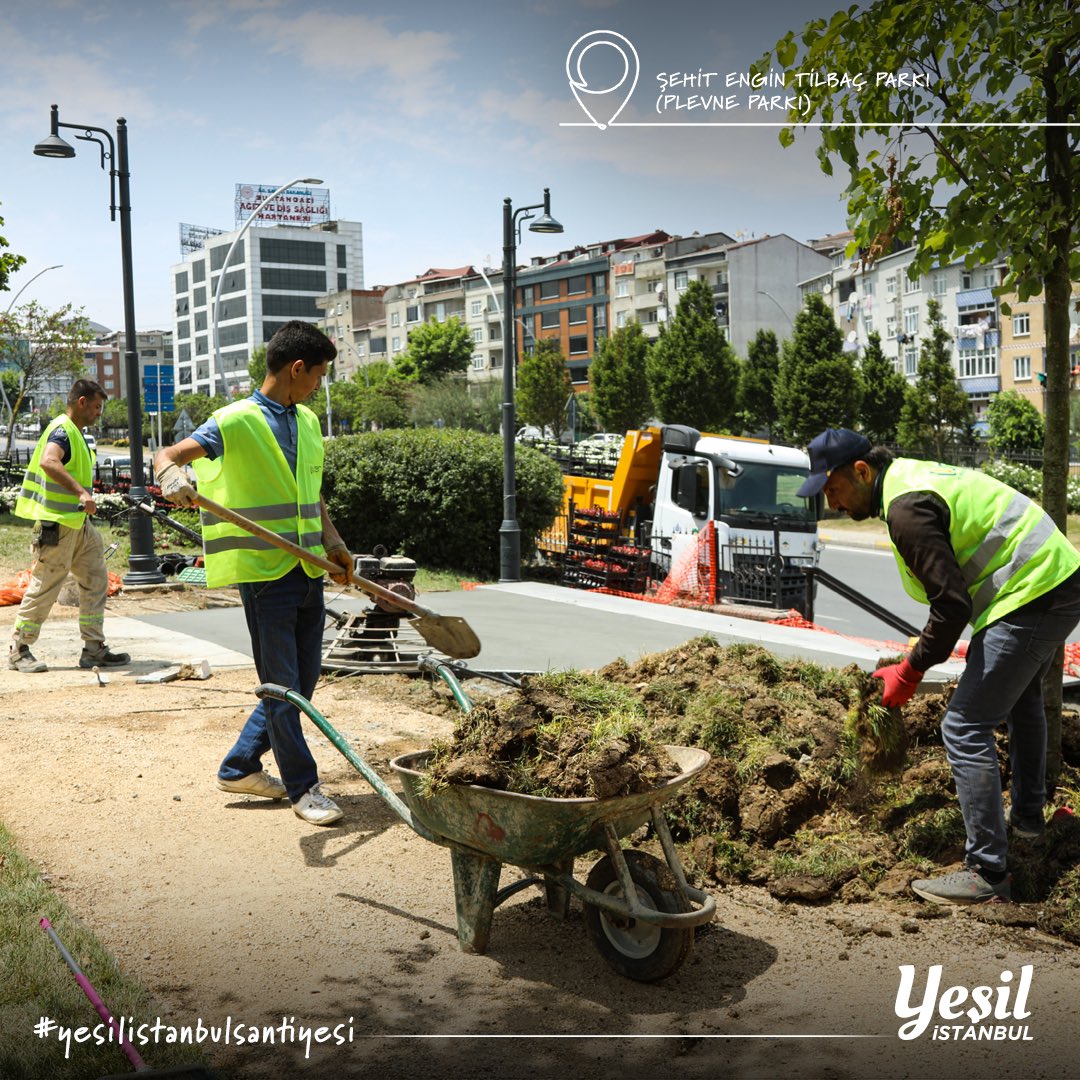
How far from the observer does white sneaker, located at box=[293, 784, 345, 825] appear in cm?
516

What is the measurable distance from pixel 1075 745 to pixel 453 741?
3.13 meters

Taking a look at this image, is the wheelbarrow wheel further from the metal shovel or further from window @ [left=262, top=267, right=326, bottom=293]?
window @ [left=262, top=267, right=326, bottom=293]

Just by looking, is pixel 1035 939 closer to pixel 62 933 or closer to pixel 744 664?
pixel 744 664

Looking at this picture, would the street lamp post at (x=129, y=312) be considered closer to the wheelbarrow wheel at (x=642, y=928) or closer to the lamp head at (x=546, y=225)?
the lamp head at (x=546, y=225)

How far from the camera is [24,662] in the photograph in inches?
348

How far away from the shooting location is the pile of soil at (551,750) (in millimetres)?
3521

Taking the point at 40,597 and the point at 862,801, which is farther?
the point at 40,597


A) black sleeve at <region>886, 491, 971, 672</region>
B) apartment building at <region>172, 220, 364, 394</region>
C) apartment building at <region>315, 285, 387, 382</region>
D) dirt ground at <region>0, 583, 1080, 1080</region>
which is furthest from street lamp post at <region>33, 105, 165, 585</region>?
apartment building at <region>315, 285, 387, 382</region>

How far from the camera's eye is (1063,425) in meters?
5.09

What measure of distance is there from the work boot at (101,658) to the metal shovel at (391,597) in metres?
4.17

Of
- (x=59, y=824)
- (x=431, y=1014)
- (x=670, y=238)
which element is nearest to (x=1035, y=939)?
(x=431, y=1014)

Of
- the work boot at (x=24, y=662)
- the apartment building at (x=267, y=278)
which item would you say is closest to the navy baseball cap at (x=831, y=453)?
the work boot at (x=24, y=662)

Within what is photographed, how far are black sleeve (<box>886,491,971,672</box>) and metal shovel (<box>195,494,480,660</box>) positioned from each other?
2.17m

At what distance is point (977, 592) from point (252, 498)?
3.04 meters
